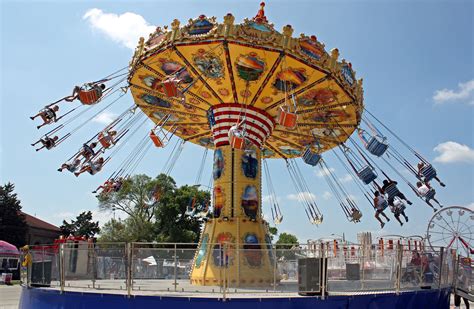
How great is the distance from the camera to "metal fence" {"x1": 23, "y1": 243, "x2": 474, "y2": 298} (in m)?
10.8

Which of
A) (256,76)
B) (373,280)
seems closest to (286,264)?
(373,280)

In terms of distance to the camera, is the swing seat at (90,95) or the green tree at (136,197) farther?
the green tree at (136,197)

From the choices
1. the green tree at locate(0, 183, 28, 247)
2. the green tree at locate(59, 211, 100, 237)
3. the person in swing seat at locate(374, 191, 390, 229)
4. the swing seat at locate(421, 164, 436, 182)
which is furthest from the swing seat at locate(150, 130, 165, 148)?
the green tree at locate(59, 211, 100, 237)

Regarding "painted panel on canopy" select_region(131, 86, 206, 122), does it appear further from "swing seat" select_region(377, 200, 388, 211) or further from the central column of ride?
"swing seat" select_region(377, 200, 388, 211)

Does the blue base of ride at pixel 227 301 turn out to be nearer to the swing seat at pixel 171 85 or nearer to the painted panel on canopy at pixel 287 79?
the swing seat at pixel 171 85

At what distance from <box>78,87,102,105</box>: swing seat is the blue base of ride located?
21.3 ft

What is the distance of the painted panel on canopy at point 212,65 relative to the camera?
1489 centimetres

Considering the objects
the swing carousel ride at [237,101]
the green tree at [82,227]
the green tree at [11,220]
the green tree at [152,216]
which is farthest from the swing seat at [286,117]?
the green tree at [82,227]

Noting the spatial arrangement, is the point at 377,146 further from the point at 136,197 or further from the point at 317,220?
the point at 136,197

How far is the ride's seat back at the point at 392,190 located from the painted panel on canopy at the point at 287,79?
500cm

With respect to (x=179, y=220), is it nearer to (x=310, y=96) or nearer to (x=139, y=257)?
(x=310, y=96)

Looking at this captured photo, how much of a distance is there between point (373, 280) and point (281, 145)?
12.3 meters

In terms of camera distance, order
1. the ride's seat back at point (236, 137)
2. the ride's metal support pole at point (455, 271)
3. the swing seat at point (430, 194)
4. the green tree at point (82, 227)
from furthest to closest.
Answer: the green tree at point (82, 227) < the swing seat at point (430, 194) < the ride's seat back at point (236, 137) < the ride's metal support pole at point (455, 271)

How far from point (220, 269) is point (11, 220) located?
133 ft
